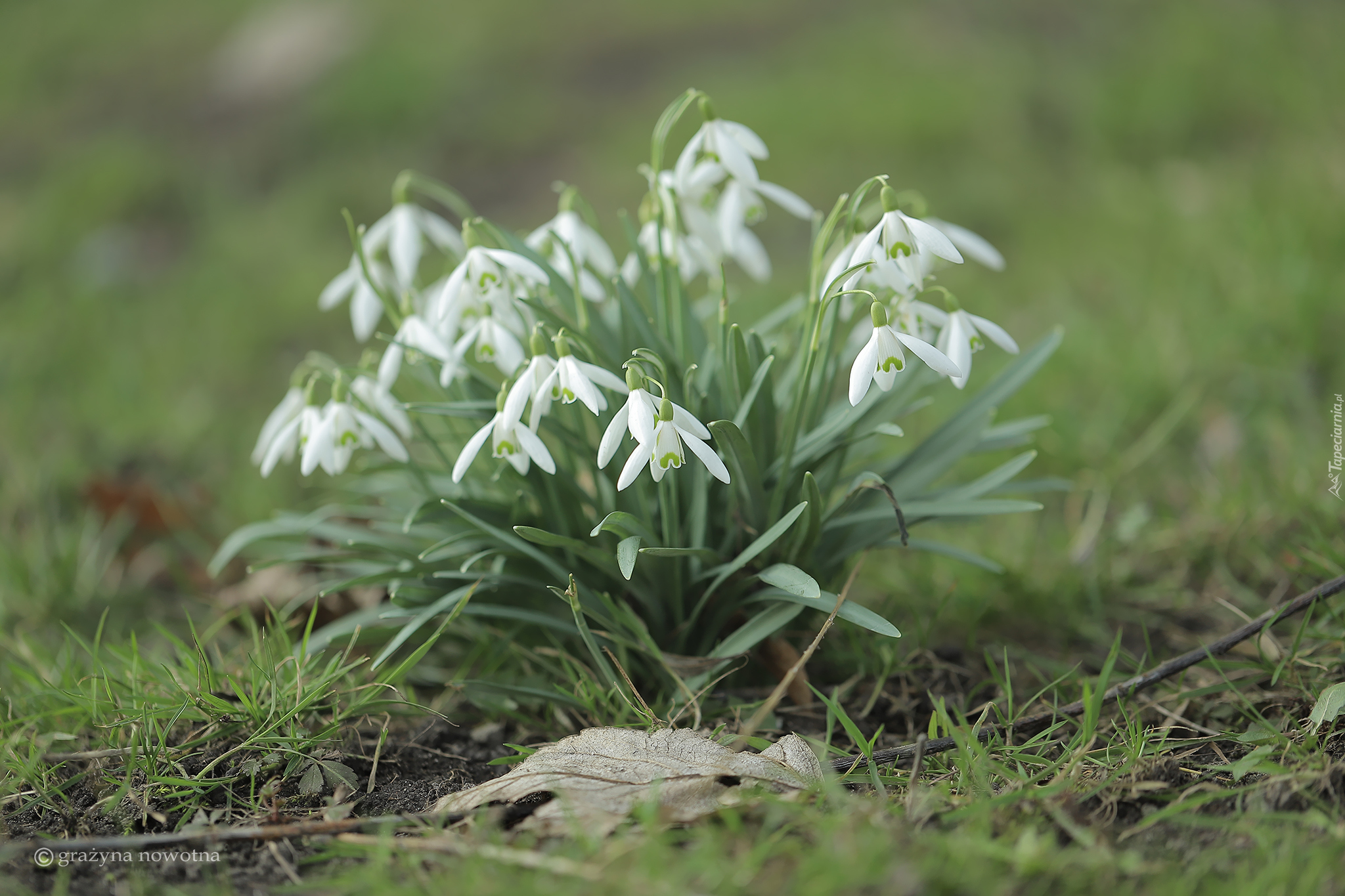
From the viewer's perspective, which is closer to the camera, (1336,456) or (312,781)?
(312,781)

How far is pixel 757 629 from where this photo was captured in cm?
165

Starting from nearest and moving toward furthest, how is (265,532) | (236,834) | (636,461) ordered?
(236,834), (636,461), (265,532)

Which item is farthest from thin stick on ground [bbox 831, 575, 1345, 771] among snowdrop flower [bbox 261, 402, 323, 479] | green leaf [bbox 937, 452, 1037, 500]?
snowdrop flower [bbox 261, 402, 323, 479]

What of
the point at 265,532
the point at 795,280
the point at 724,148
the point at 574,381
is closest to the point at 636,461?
the point at 574,381

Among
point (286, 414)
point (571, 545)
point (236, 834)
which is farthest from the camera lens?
point (286, 414)

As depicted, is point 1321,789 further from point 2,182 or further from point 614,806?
point 2,182

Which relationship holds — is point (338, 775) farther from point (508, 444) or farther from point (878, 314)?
point (878, 314)

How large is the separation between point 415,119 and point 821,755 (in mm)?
5162

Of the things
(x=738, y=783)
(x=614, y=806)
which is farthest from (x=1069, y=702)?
(x=614, y=806)

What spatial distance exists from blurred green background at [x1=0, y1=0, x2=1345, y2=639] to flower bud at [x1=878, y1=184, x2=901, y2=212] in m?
0.89

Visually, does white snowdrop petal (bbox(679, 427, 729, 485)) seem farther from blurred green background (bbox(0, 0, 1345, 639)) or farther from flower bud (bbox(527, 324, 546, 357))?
blurred green background (bbox(0, 0, 1345, 639))

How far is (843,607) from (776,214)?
3254 mm

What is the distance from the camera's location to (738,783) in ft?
4.60

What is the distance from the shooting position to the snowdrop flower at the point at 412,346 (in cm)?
172
